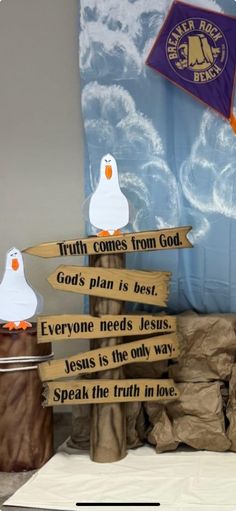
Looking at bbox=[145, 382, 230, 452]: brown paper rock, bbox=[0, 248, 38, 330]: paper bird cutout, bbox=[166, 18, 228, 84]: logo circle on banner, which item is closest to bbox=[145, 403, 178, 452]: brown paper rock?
bbox=[145, 382, 230, 452]: brown paper rock

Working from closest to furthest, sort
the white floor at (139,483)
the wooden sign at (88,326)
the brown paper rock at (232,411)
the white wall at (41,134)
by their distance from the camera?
the white floor at (139,483) → the wooden sign at (88,326) → the brown paper rock at (232,411) → the white wall at (41,134)

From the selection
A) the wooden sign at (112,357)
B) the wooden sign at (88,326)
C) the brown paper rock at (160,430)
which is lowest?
the brown paper rock at (160,430)

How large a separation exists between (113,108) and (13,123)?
0.58 metres

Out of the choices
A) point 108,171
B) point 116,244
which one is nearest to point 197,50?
point 108,171

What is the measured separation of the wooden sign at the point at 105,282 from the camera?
2.48m

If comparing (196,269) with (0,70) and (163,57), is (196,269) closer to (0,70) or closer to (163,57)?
(163,57)

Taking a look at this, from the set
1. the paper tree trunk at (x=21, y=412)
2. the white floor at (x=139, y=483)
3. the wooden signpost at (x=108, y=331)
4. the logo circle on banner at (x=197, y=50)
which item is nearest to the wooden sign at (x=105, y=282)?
the wooden signpost at (x=108, y=331)

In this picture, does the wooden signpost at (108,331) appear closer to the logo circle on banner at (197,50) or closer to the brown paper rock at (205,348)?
the brown paper rock at (205,348)

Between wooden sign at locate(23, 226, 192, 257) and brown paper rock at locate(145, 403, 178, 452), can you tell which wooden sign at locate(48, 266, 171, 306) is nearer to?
wooden sign at locate(23, 226, 192, 257)

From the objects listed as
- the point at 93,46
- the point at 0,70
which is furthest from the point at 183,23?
the point at 0,70

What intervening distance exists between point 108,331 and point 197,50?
4.44 ft

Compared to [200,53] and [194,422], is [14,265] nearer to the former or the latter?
[194,422]

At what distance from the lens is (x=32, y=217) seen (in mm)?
3168

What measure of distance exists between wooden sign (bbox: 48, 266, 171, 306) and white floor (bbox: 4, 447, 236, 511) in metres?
0.67
